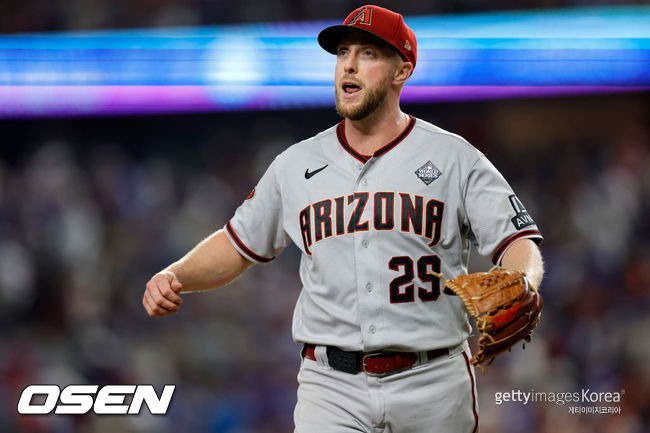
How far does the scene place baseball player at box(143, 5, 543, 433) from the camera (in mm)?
2107

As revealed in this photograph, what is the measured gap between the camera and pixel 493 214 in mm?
2143

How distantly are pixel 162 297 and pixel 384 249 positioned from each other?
0.61 m

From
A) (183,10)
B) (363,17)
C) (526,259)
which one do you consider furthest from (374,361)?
(183,10)

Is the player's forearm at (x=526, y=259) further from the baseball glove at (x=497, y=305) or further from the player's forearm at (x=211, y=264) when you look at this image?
the player's forearm at (x=211, y=264)

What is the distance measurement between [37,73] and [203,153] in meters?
1.46

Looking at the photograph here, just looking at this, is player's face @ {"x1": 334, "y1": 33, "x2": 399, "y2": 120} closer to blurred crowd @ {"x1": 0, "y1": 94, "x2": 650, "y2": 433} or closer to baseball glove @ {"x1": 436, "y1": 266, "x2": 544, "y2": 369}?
baseball glove @ {"x1": 436, "y1": 266, "x2": 544, "y2": 369}

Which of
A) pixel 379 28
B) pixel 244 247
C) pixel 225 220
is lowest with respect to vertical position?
pixel 244 247

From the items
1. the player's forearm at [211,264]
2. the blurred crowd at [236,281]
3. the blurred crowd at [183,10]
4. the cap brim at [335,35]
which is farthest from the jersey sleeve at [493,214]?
the blurred crowd at [183,10]

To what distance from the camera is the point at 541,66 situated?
6.29 m

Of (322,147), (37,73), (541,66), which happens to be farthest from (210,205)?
(322,147)

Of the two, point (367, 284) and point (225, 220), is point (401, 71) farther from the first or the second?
point (225, 220)

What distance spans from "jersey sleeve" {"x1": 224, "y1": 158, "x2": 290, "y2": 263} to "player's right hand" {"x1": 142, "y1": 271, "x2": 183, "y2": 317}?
33 cm

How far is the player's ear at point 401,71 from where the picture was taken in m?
2.35

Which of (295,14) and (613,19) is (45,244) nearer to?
(295,14)
